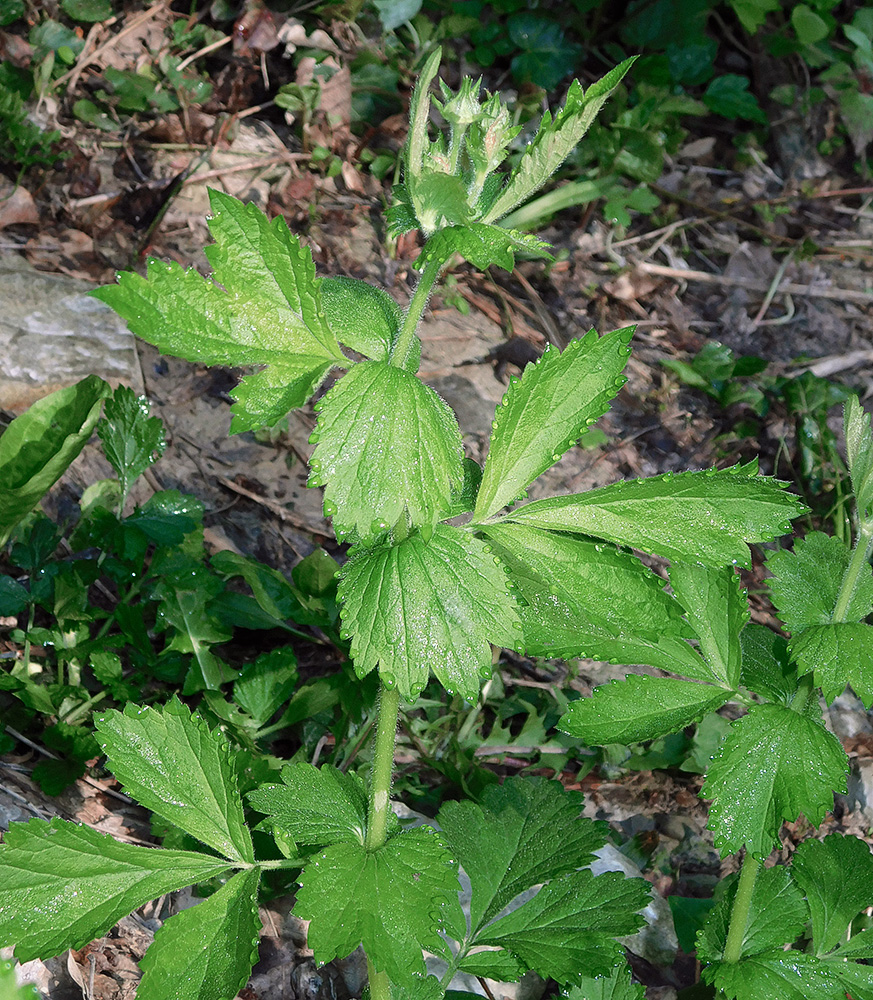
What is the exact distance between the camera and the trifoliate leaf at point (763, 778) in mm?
1408

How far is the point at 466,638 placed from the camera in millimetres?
1146

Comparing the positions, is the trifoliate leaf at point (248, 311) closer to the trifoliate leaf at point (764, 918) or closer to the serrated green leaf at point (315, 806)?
the serrated green leaf at point (315, 806)

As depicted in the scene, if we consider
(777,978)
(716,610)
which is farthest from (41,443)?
(777,978)

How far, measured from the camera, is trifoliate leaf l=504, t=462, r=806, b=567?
1.26 meters

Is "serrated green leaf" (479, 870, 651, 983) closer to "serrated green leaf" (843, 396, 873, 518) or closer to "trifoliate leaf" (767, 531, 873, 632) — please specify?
"trifoliate leaf" (767, 531, 873, 632)

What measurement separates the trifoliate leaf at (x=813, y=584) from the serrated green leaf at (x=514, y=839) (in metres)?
0.55

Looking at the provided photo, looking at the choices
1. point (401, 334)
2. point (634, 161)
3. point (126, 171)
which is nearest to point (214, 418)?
point (126, 171)

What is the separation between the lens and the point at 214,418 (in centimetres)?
298

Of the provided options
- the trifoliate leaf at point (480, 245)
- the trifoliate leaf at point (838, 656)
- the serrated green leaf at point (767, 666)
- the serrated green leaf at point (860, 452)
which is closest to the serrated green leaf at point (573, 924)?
the serrated green leaf at point (767, 666)

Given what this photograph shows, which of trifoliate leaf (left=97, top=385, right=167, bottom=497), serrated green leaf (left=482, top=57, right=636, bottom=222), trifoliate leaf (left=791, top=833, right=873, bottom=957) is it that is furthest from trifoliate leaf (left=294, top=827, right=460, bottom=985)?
trifoliate leaf (left=97, top=385, right=167, bottom=497)

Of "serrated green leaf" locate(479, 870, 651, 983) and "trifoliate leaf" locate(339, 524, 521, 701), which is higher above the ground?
"trifoliate leaf" locate(339, 524, 521, 701)

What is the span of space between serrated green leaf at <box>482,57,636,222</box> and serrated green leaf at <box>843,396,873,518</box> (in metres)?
0.67

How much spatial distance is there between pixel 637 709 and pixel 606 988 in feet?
1.71

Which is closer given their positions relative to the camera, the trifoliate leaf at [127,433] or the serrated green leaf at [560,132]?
the serrated green leaf at [560,132]
